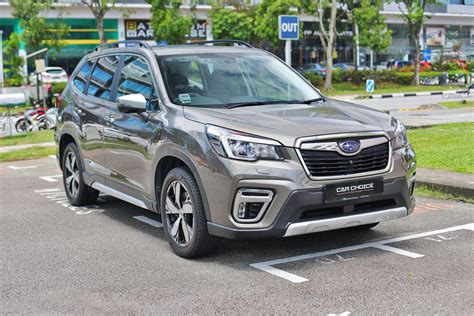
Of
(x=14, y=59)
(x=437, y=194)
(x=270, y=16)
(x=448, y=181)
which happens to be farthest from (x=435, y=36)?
(x=437, y=194)

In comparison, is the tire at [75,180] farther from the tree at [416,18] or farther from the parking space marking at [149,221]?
the tree at [416,18]

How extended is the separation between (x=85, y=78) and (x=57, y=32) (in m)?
35.9

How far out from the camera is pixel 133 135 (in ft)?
21.5

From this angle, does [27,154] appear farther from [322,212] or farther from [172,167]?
[322,212]

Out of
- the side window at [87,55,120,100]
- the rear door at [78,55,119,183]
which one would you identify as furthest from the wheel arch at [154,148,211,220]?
the side window at [87,55,120,100]

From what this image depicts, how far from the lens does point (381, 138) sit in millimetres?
5609

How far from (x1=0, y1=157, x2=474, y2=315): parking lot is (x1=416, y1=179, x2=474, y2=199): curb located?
0.33 m

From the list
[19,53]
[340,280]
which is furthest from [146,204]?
[19,53]

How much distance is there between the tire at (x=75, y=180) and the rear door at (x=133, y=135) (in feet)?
3.15

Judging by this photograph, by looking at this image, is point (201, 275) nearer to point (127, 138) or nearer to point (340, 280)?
point (340, 280)

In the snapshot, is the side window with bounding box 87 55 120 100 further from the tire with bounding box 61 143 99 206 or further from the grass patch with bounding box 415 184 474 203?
the grass patch with bounding box 415 184 474 203

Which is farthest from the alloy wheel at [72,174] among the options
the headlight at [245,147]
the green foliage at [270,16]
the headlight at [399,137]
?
the green foliage at [270,16]

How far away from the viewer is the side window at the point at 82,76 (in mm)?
8227

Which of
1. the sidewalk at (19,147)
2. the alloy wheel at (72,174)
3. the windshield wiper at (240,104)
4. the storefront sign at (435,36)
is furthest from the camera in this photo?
the storefront sign at (435,36)
